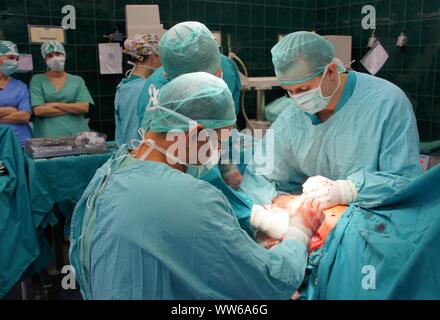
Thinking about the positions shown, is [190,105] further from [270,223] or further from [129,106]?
[129,106]

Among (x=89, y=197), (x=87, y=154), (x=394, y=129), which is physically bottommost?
(x=87, y=154)

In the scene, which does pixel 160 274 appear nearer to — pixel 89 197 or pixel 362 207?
pixel 89 197

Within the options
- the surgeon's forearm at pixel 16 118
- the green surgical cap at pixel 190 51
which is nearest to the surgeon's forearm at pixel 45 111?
the surgeon's forearm at pixel 16 118

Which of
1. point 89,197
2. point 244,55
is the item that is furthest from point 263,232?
point 244,55

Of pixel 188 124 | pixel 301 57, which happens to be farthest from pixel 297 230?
pixel 301 57

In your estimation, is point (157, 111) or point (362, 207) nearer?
point (157, 111)

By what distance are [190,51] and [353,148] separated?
96 cm

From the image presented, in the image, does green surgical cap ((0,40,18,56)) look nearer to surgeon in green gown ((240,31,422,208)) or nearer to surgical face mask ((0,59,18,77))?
surgical face mask ((0,59,18,77))

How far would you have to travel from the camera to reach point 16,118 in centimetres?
343

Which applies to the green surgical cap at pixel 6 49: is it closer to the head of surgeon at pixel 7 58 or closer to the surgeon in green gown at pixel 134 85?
the head of surgeon at pixel 7 58

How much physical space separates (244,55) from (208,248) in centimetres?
417

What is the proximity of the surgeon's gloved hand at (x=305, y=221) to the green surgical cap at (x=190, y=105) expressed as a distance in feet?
1.30

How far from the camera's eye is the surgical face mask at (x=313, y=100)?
1801 millimetres

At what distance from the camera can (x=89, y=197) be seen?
1.27 m
